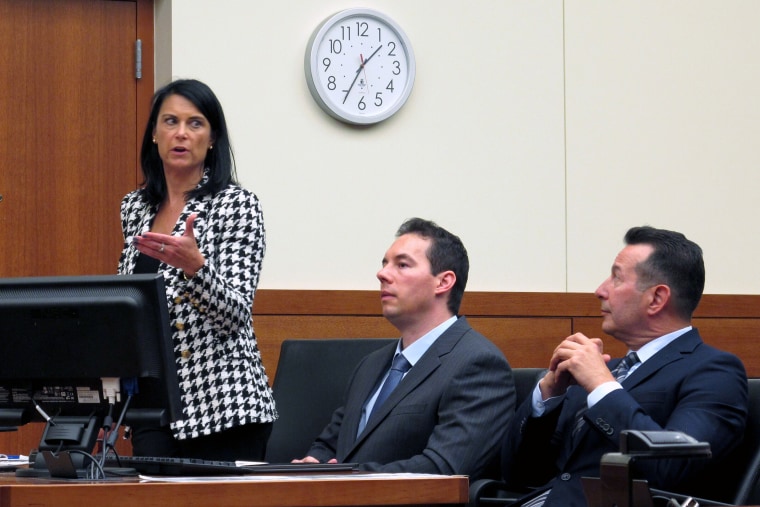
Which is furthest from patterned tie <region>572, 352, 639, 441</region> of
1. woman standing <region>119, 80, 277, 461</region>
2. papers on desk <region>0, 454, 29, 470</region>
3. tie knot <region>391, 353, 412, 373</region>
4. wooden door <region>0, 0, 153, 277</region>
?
wooden door <region>0, 0, 153, 277</region>

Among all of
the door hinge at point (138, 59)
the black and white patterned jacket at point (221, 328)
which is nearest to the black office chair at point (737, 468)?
the black and white patterned jacket at point (221, 328)

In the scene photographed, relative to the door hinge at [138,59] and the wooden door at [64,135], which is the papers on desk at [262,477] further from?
the door hinge at [138,59]

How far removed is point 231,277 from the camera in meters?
2.87

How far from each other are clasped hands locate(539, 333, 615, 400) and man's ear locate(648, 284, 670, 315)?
0.22 meters

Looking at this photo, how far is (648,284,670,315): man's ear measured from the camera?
9.68 feet

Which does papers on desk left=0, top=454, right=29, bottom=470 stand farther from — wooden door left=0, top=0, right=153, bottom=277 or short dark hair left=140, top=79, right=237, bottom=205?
wooden door left=0, top=0, right=153, bottom=277

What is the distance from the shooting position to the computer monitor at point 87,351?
215cm

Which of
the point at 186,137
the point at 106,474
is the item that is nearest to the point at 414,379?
the point at 186,137

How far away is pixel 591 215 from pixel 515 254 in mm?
398

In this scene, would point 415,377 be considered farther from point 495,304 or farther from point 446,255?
point 495,304

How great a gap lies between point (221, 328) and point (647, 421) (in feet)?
3.31

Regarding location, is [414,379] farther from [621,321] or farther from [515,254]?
[515,254]

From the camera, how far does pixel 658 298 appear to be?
2961 mm

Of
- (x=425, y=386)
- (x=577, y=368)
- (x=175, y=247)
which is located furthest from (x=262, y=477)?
(x=425, y=386)
